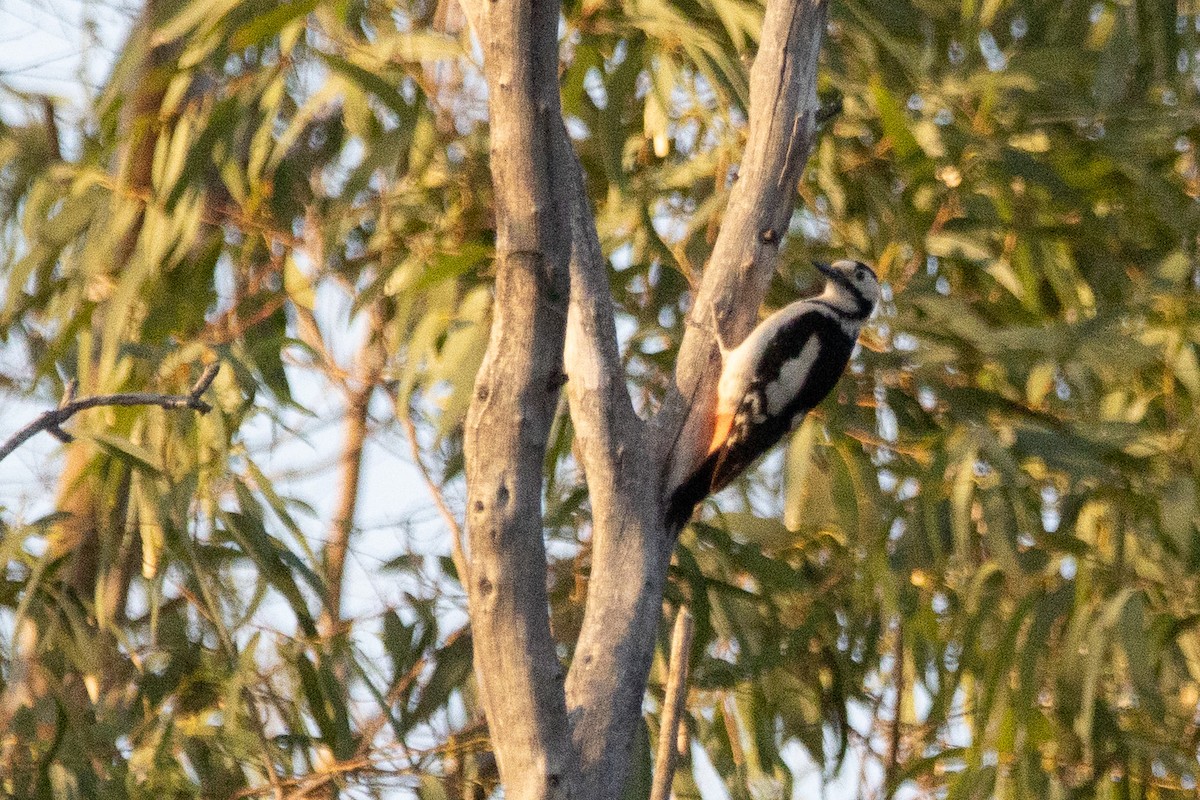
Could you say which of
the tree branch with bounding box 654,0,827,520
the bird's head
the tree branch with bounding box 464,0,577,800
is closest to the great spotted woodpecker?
the bird's head

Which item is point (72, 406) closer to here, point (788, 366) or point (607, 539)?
point (607, 539)

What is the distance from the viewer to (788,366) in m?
3.29

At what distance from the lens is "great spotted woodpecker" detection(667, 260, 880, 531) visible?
3.01m

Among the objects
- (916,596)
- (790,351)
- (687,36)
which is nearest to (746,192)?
(687,36)

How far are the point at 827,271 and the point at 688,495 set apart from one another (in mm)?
1095

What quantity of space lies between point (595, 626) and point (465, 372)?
0.92 metres

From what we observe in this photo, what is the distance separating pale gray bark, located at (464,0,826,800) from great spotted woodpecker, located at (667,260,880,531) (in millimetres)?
217

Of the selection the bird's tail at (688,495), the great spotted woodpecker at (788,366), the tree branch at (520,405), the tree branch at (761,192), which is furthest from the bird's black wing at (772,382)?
the tree branch at (520,405)

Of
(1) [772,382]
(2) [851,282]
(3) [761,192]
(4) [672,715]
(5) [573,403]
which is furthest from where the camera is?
(2) [851,282]

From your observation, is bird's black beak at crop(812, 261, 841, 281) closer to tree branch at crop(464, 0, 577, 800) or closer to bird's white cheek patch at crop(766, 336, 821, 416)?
bird's white cheek patch at crop(766, 336, 821, 416)

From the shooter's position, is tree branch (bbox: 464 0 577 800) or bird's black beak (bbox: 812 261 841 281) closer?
tree branch (bbox: 464 0 577 800)

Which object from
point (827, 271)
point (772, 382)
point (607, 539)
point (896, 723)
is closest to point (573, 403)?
point (607, 539)

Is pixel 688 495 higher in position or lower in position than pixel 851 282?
lower

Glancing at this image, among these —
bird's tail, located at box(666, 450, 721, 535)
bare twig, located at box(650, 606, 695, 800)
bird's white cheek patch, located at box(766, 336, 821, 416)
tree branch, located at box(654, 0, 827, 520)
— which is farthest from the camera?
bird's white cheek patch, located at box(766, 336, 821, 416)
